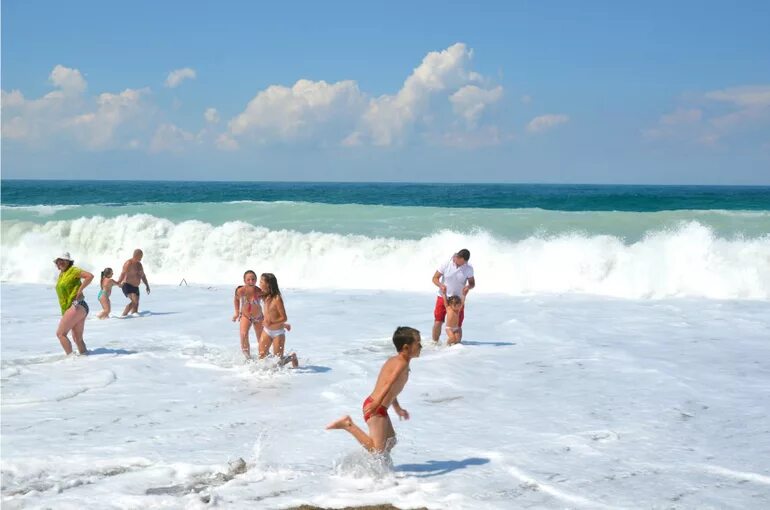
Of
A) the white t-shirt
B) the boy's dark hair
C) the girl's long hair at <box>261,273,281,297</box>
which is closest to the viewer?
the boy's dark hair

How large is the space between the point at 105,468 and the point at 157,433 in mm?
1094

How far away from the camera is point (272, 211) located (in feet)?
117

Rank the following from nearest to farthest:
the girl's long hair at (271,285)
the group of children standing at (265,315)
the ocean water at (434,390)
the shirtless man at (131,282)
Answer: the ocean water at (434,390)
the girl's long hair at (271,285)
the group of children standing at (265,315)
the shirtless man at (131,282)

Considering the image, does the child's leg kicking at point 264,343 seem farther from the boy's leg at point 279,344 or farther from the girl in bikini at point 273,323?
the boy's leg at point 279,344

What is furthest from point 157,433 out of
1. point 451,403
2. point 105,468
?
point 451,403

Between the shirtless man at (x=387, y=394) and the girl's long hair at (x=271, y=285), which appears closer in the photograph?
the shirtless man at (x=387, y=394)

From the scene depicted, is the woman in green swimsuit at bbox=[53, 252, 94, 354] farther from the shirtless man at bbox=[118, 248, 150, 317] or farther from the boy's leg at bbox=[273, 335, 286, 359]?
the shirtless man at bbox=[118, 248, 150, 317]

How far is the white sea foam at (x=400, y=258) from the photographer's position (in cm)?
2025

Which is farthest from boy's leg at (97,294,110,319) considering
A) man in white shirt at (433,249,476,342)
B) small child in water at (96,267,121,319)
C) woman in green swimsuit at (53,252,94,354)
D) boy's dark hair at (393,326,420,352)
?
boy's dark hair at (393,326,420,352)

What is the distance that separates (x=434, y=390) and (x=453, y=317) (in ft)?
8.60

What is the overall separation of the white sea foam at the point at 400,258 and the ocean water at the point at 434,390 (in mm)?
95

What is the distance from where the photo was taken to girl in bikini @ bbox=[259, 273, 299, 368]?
418 inches

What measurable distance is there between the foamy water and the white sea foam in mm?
4823

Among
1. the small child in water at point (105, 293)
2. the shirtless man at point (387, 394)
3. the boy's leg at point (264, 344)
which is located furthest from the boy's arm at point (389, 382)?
the small child in water at point (105, 293)
